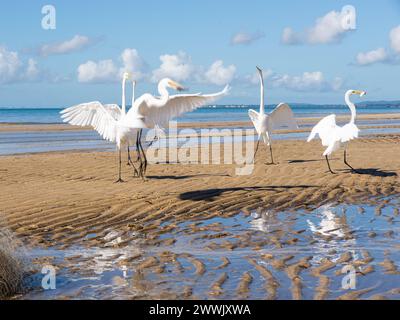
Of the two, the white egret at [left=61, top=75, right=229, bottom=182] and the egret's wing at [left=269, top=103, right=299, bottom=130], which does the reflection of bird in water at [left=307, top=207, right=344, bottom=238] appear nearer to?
the white egret at [left=61, top=75, right=229, bottom=182]

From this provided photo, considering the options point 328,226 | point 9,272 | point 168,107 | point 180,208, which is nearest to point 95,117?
point 168,107

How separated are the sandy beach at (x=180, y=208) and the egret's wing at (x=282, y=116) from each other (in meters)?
1.29

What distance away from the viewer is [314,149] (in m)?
22.5

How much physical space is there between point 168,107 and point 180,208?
2840 millimetres

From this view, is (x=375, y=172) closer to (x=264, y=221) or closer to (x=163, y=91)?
(x=163, y=91)

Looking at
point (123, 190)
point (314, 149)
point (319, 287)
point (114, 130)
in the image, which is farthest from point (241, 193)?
point (314, 149)

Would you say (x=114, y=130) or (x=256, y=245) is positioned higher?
(x=114, y=130)

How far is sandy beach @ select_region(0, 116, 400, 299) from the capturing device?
720 cm

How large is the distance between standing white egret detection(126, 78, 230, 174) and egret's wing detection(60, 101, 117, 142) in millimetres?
1203

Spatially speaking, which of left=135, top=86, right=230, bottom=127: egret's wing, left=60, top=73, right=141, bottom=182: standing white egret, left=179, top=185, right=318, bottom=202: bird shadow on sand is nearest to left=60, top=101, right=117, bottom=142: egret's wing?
left=60, top=73, right=141, bottom=182: standing white egret

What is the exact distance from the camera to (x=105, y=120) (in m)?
14.9
